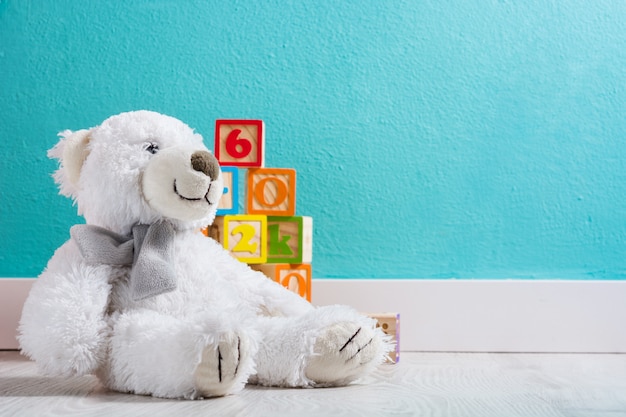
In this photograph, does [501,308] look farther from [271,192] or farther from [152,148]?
[152,148]

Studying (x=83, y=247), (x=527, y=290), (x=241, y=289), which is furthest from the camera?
(x=527, y=290)

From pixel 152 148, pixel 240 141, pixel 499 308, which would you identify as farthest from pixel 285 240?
pixel 499 308

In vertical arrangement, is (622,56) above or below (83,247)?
above

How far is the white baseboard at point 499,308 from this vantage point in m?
1.66

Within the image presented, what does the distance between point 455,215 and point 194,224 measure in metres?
0.71

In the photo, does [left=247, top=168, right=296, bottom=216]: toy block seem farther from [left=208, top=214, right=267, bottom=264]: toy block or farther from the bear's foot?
the bear's foot

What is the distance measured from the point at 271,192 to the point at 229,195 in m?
0.08

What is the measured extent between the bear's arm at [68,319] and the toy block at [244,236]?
350 mm

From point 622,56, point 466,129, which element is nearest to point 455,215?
point 466,129

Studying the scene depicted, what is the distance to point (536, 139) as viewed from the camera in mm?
1704

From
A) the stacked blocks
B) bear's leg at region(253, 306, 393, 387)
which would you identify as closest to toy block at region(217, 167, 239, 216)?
the stacked blocks

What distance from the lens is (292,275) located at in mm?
1485

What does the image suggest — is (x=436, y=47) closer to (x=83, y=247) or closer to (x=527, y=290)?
(x=527, y=290)

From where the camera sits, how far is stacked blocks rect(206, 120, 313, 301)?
1.45 meters
